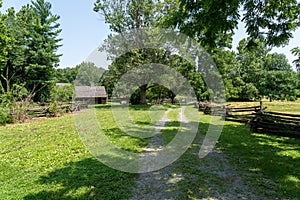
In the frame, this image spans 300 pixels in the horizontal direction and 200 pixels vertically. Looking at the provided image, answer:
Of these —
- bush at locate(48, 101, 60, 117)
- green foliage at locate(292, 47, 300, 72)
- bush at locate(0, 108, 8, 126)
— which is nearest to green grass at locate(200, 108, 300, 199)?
green foliage at locate(292, 47, 300, 72)

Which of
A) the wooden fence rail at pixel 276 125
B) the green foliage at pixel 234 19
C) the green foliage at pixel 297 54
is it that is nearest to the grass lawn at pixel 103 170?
the wooden fence rail at pixel 276 125

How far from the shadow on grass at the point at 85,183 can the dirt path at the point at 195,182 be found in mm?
343

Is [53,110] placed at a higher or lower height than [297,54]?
lower

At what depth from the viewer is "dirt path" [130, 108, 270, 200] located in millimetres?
3928

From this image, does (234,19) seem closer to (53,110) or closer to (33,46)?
(53,110)

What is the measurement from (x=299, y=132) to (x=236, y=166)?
5.26m

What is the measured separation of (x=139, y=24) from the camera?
25.0 m

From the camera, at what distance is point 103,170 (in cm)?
519

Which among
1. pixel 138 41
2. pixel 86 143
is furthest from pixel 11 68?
pixel 86 143

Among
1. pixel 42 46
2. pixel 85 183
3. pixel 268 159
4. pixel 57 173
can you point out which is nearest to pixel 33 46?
pixel 42 46

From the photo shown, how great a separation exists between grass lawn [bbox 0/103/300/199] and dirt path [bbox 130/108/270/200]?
0.04 meters

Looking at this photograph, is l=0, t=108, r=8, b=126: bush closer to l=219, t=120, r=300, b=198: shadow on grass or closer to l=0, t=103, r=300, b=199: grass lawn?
l=0, t=103, r=300, b=199: grass lawn

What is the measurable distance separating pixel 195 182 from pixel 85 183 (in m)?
2.41

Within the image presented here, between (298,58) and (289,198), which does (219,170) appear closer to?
(289,198)
